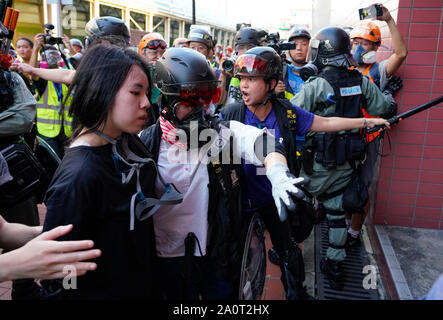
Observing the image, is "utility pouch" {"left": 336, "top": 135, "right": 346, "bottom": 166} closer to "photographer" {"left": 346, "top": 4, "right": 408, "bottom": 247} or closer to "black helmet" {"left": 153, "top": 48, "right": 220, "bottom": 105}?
"photographer" {"left": 346, "top": 4, "right": 408, "bottom": 247}

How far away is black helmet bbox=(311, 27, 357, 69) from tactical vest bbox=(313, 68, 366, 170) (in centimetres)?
8

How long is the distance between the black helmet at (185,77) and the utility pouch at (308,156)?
68.8 inches

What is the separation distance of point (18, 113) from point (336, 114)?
2840 mm

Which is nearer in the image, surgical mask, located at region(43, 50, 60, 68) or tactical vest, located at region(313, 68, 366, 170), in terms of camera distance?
tactical vest, located at region(313, 68, 366, 170)

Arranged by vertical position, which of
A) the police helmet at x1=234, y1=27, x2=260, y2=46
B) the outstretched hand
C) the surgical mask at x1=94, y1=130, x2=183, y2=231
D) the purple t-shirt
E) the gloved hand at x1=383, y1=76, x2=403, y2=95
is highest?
the police helmet at x1=234, y1=27, x2=260, y2=46

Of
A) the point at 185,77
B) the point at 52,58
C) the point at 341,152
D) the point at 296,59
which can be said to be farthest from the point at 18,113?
the point at 296,59

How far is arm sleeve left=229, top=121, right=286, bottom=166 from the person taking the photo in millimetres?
1814

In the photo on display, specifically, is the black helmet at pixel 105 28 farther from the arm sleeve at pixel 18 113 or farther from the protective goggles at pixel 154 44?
the arm sleeve at pixel 18 113

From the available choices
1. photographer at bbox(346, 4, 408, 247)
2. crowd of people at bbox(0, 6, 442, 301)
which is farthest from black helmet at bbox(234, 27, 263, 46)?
crowd of people at bbox(0, 6, 442, 301)

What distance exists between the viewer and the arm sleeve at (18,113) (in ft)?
8.57

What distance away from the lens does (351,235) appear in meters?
4.05

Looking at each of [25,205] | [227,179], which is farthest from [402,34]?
[25,205]

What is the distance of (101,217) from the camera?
1.40 metres

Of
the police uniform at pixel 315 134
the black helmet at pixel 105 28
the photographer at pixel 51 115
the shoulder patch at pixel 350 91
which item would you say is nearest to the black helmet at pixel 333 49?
the police uniform at pixel 315 134
